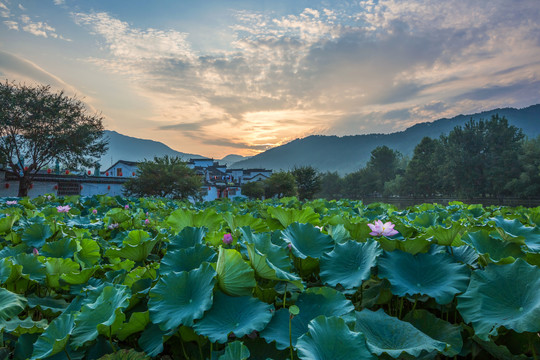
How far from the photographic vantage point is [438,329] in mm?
794

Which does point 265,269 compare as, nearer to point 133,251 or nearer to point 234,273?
point 234,273

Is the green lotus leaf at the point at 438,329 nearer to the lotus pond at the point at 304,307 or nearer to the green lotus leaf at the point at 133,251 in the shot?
the lotus pond at the point at 304,307

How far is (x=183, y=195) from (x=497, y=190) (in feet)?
136

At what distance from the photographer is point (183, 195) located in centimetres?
2669

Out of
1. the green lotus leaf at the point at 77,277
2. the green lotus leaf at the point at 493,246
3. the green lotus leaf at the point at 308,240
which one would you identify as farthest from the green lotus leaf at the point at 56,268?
the green lotus leaf at the point at 493,246

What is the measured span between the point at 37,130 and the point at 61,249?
30853mm

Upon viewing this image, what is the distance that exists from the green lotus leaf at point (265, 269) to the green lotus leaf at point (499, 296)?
15.9 inches

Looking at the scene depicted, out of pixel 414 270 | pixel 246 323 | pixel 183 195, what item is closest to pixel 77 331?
pixel 246 323

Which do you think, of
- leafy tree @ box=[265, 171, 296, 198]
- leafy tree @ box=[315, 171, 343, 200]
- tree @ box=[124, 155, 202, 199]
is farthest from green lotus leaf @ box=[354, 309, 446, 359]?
leafy tree @ box=[315, 171, 343, 200]

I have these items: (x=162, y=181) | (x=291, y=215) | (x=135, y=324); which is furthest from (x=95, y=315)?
(x=162, y=181)

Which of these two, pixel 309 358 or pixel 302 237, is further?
pixel 302 237

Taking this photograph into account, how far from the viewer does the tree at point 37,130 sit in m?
25.4

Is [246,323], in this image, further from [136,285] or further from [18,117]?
[18,117]

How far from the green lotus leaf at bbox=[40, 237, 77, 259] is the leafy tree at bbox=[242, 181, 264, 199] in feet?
149
